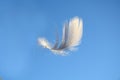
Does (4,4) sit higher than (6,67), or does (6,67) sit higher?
(4,4)

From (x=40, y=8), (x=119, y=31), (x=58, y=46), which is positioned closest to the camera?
(x=58, y=46)

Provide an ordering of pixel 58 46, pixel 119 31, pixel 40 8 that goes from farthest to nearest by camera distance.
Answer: pixel 119 31 → pixel 40 8 → pixel 58 46

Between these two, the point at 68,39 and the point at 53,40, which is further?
the point at 53,40

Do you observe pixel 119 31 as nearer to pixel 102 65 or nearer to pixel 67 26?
pixel 102 65

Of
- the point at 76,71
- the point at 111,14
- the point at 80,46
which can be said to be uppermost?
the point at 111,14

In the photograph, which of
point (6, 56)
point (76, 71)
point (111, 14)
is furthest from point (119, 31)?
point (6, 56)

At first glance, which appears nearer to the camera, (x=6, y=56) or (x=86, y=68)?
(x=6, y=56)
